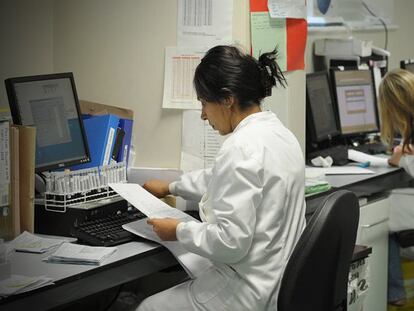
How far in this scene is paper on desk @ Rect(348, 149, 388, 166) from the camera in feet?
11.0

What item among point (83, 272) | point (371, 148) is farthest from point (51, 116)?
point (371, 148)

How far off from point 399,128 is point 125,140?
4.86 feet

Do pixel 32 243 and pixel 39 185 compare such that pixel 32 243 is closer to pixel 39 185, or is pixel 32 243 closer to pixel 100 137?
pixel 39 185

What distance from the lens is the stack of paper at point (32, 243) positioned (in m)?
1.90

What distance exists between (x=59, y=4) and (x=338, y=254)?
63.6 inches

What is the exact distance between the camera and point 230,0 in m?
2.53

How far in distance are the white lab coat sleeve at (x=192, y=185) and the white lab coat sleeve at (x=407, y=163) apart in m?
1.29

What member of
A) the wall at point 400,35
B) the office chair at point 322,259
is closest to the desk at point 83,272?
the office chair at point 322,259

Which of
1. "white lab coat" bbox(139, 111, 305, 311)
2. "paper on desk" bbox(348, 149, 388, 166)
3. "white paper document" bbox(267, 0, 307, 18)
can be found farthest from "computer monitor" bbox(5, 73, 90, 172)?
"paper on desk" bbox(348, 149, 388, 166)

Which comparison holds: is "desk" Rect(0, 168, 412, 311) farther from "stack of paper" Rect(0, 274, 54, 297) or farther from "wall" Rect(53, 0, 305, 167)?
"wall" Rect(53, 0, 305, 167)

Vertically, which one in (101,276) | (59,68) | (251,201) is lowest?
(101,276)

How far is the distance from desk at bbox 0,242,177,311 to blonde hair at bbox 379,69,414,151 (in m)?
1.72

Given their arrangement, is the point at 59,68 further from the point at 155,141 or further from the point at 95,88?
the point at 155,141

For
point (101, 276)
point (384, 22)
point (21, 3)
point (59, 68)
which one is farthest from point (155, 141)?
point (384, 22)
